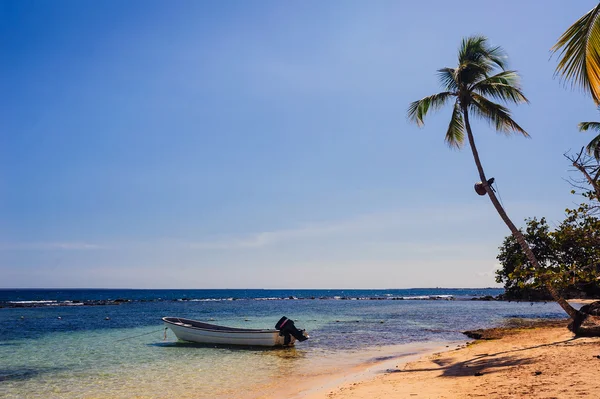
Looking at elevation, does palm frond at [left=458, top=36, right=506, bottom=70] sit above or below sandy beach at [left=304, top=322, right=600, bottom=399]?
above

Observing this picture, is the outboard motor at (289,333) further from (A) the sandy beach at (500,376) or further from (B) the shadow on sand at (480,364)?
(B) the shadow on sand at (480,364)

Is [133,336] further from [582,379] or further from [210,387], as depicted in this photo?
[582,379]

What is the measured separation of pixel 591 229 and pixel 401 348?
14.2m

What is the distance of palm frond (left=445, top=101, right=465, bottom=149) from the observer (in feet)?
61.7

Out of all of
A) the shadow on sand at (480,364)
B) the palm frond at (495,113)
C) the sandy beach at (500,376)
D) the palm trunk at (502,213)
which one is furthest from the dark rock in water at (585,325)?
the palm frond at (495,113)

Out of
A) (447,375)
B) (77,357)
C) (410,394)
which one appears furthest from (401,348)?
(77,357)

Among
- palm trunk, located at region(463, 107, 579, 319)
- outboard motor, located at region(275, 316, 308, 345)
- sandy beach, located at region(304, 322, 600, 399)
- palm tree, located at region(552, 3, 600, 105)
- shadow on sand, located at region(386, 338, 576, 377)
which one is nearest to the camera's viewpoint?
palm tree, located at region(552, 3, 600, 105)

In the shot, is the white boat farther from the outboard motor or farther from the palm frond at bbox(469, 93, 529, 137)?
the palm frond at bbox(469, 93, 529, 137)

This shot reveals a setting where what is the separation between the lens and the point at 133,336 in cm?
2850

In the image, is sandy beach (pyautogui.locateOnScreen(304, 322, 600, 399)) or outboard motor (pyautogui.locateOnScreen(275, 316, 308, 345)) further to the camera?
outboard motor (pyautogui.locateOnScreen(275, 316, 308, 345))

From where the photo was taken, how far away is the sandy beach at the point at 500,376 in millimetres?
8016

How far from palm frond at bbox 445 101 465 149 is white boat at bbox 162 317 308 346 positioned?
12.3 metres

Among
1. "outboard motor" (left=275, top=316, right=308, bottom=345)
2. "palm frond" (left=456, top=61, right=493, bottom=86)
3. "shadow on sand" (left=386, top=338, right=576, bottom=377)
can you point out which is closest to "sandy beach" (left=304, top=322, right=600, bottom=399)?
"shadow on sand" (left=386, top=338, right=576, bottom=377)

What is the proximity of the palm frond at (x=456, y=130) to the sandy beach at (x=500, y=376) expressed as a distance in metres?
9.12
